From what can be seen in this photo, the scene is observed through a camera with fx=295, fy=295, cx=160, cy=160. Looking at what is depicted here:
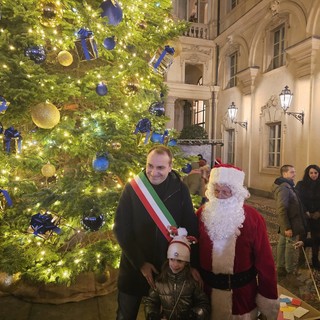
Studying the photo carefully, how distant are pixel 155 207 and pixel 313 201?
152 inches

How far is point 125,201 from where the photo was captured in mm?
2488

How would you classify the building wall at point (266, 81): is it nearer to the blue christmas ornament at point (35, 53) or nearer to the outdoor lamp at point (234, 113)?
the outdoor lamp at point (234, 113)

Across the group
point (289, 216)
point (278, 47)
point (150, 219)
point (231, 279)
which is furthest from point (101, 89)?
point (278, 47)

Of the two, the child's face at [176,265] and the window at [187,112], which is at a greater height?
the window at [187,112]

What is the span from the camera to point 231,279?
7.30 ft

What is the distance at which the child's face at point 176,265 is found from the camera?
2217 mm

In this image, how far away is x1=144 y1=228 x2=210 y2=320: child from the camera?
2.17 meters

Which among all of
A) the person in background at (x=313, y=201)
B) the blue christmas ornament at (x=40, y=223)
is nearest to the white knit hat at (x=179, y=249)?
the blue christmas ornament at (x=40, y=223)

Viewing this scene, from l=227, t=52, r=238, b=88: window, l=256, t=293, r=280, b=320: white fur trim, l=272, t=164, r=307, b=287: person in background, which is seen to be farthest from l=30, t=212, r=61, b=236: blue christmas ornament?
l=227, t=52, r=238, b=88: window

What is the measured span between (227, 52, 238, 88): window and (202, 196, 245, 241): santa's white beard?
1449 cm

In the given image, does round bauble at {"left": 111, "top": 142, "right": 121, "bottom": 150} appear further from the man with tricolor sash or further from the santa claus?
the santa claus

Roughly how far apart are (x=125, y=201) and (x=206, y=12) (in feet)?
63.6

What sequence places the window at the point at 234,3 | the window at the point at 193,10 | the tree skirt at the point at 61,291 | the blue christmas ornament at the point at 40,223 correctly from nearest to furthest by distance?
the blue christmas ornament at the point at 40,223, the tree skirt at the point at 61,291, the window at the point at 234,3, the window at the point at 193,10

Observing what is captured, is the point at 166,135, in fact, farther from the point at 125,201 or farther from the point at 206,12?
the point at 206,12
